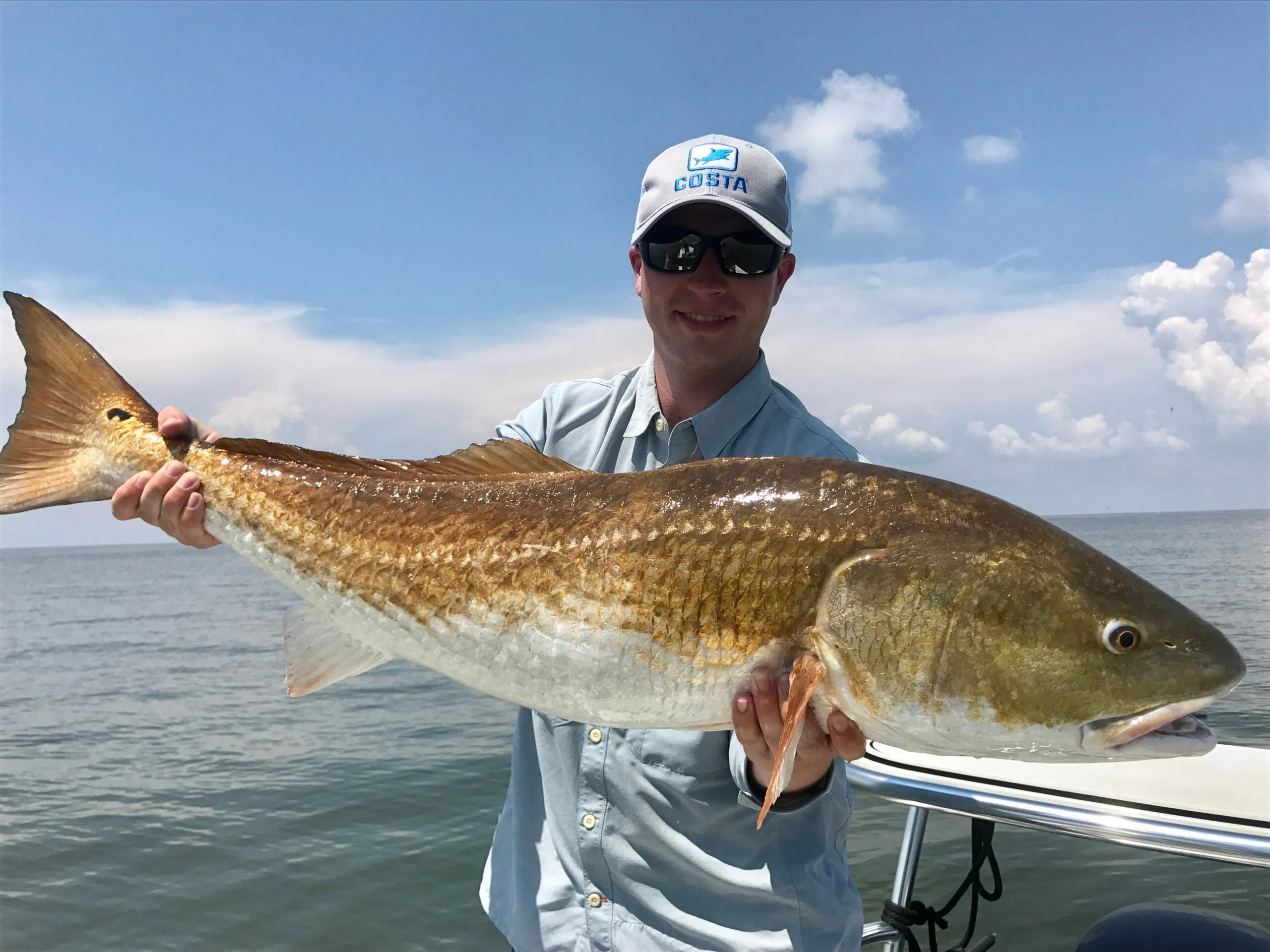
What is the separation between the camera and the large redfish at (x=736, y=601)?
2219mm

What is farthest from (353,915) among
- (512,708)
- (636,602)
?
(512,708)

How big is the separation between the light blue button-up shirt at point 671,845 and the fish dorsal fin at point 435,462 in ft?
2.03

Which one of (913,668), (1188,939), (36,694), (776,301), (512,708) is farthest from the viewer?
(36,694)

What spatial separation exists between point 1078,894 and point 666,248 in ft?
Answer: 31.9

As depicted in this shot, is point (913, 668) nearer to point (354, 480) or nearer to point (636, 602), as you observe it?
point (636, 602)

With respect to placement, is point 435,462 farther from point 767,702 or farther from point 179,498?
point 767,702

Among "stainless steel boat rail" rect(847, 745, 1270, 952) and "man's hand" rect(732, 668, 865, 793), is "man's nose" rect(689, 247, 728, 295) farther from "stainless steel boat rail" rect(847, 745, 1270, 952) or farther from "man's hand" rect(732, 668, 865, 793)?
"stainless steel boat rail" rect(847, 745, 1270, 952)

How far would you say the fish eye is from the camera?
2.21 meters

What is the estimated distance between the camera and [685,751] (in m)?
2.85

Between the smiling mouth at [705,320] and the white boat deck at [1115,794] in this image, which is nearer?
the smiling mouth at [705,320]

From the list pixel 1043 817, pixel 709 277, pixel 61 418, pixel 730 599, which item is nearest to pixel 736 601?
pixel 730 599

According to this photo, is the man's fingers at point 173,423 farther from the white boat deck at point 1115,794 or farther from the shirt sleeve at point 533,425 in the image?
the white boat deck at point 1115,794

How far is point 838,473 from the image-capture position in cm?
259

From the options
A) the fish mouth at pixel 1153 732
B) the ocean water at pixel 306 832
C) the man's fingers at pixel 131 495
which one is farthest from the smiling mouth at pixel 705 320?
the ocean water at pixel 306 832
